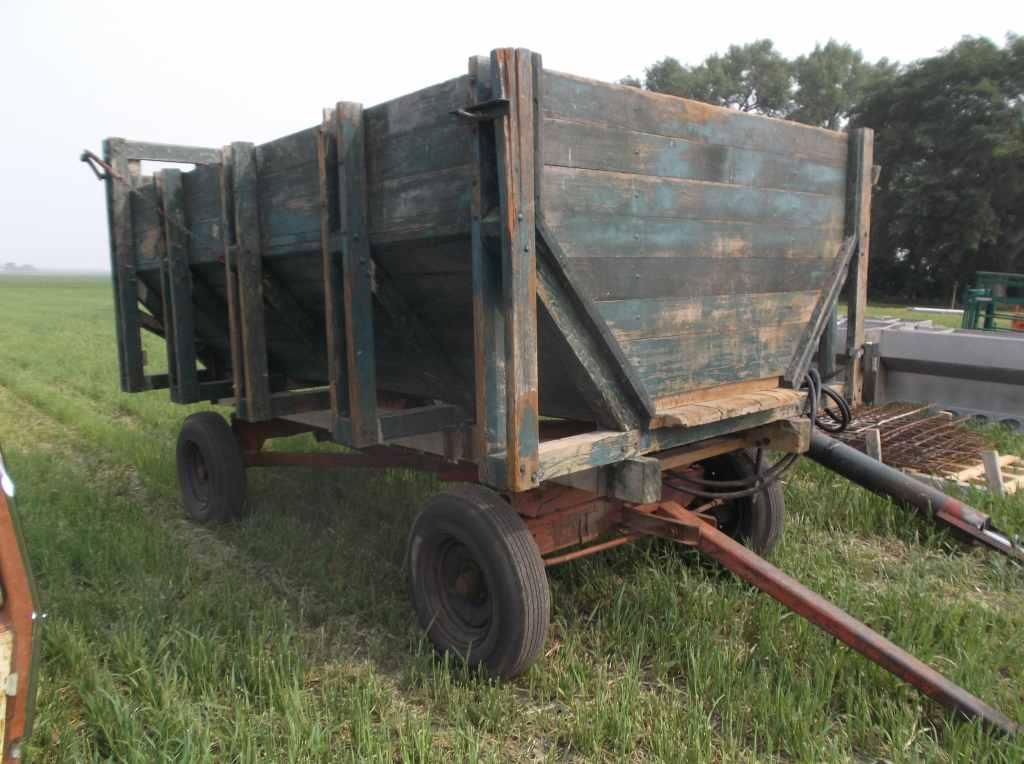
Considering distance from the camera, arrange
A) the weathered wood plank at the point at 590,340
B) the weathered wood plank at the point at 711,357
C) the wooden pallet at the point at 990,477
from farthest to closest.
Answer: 1. the wooden pallet at the point at 990,477
2. the weathered wood plank at the point at 711,357
3. the weathered wood plank at the point at 590,340

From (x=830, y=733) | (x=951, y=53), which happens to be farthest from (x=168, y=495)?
(x=951, y=53)

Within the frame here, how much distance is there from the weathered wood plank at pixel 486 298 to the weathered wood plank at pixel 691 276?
0.33 m

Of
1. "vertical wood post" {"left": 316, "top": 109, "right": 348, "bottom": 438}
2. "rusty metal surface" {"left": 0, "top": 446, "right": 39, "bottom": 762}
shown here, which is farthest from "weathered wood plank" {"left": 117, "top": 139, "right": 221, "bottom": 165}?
"rusty metal surface" {"left": 0, "top": 446, "right": 39, "bottom": 762}

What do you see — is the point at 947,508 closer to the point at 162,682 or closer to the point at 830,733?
the point at 830,733

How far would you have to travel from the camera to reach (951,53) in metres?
34.9

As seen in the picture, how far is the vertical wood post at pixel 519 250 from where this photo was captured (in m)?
2.60

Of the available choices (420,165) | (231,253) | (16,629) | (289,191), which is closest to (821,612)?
(420,165)

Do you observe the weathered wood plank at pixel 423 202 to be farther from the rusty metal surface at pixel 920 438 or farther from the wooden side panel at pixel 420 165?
the rusty metal surface at pixel 920 438

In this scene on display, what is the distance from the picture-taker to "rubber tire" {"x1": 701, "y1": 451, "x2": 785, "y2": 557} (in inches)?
168

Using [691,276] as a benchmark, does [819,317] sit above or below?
below

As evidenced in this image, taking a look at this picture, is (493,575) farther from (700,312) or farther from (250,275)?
(250,275)

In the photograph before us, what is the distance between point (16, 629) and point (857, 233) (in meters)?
3.93

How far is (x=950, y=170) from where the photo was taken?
1325 inches

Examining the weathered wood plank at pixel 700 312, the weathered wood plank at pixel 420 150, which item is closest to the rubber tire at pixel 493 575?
the weathered wood plank at pixel 700 312
